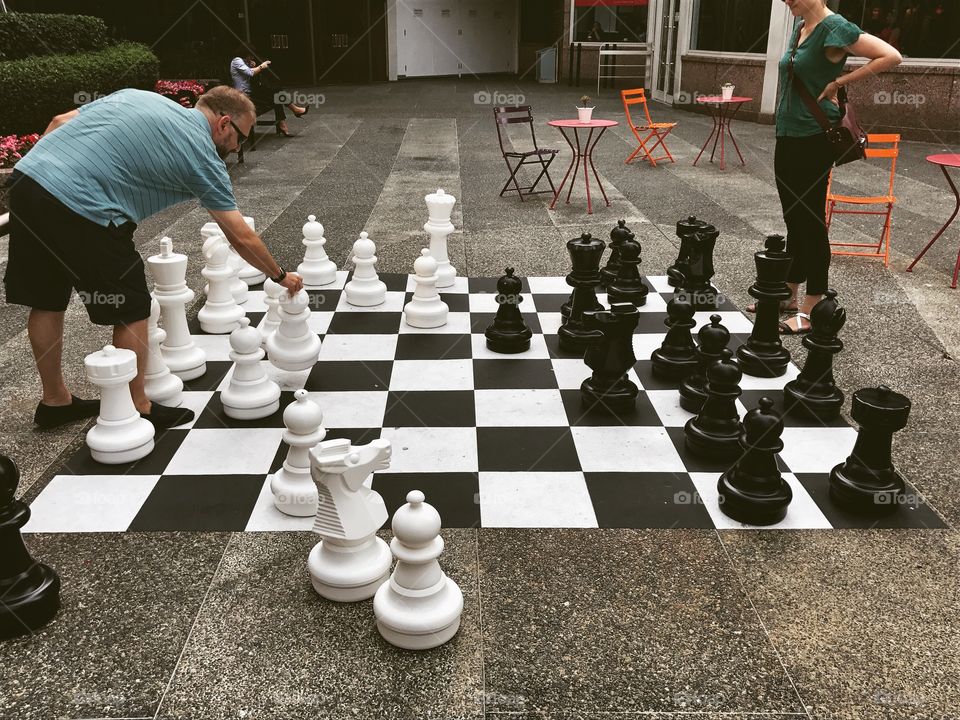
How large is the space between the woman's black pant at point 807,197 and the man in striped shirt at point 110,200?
7.99ft

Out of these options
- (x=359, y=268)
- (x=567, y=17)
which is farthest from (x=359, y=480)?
(x=567, y=17)

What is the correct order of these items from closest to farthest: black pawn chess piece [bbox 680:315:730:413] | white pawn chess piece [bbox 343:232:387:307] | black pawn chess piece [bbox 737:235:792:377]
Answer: black pawn chess piece [bbox 680:315:730:413]
black pawn chess piece [bbox 737:235:792:377]
white pawn chess piece [bbox 343:232:387:307]

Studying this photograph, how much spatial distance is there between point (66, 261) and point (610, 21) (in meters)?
16.8

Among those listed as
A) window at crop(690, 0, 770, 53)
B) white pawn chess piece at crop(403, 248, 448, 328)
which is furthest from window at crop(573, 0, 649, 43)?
white pawn chess piece at crop(403, 248, 448, 328)

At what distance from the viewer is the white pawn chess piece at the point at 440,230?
445 centimetres

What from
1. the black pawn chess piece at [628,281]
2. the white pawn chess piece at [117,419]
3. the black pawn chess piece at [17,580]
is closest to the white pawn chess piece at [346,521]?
the black pawn chess piece at [17,580]

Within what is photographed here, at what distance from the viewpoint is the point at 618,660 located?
6.22ft

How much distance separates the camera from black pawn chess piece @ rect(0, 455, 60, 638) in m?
1.93

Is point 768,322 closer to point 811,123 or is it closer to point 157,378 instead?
point 811,123

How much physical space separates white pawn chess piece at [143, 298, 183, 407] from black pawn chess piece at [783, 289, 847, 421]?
2.37 meters

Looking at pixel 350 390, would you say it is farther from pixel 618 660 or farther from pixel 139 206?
pixel 618 660

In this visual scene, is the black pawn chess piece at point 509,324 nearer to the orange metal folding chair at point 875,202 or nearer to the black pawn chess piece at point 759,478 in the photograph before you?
the black pawn chess piece at point 759,478

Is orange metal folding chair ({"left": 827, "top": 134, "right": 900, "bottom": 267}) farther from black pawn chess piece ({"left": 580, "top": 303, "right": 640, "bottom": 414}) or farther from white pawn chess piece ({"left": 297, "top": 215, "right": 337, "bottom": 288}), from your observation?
white pawn chess piece ({"left": 297, "top": 215, "right": 337, "bottom": 288})

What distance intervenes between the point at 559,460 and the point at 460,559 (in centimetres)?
66
